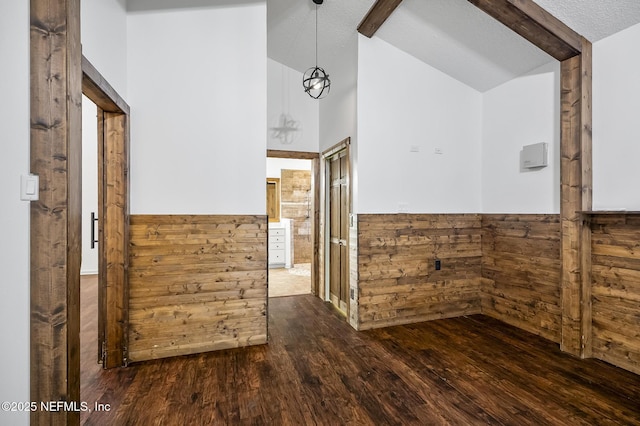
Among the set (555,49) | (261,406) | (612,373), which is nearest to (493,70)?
(555,49)

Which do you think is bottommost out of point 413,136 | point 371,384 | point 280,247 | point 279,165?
point 371,384

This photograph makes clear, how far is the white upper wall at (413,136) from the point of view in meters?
3.42

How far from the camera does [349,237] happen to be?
142 inches

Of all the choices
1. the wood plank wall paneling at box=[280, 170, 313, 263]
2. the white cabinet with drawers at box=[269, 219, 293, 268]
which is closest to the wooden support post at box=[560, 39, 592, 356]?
the white cabinet with drawers at box=[269, 219, 293, 268]

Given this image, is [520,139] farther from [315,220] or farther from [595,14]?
[315,220]

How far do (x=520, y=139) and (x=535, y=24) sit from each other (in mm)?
1236

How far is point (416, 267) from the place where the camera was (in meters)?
3.62

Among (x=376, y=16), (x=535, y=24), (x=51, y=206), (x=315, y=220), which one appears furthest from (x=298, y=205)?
(x=51, y=206)

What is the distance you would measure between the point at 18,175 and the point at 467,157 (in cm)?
406

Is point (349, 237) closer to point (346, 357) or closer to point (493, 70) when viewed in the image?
point (346, 357)

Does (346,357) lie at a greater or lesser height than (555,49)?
lesser

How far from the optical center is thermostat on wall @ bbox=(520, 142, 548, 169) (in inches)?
124

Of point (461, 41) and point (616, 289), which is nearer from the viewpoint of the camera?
point (616, 289)

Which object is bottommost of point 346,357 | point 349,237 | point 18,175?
point 346,357
